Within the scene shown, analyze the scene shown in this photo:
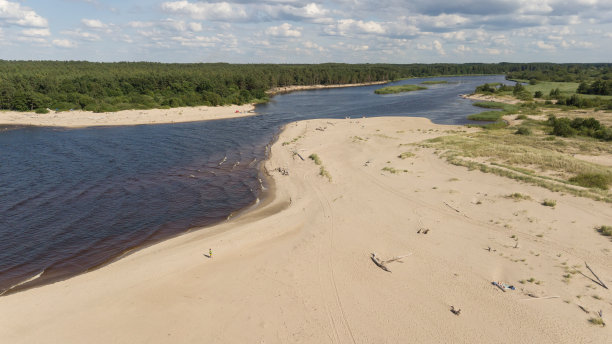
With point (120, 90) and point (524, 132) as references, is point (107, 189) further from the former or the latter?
point (120, 90)

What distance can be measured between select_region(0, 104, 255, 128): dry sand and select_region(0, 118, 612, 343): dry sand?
60566 millimetres

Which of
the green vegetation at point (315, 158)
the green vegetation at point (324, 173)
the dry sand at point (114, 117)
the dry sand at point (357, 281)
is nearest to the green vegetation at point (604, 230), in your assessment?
the dry sand at point (357, 281)

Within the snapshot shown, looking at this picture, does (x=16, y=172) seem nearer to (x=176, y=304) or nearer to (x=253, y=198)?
(x=253, y=198)

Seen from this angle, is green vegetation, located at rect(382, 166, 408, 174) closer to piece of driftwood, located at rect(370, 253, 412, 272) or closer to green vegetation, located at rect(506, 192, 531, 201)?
green vegetation, located at rect(506, 192, 531, 201)

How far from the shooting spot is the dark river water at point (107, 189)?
22156 mm

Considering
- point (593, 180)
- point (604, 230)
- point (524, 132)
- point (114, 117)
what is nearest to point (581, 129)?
point (524, 132)

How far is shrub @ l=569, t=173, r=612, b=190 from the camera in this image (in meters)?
27.5

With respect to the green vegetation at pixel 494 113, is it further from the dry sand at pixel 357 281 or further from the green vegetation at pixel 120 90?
the green vegetation at pixel 120 90

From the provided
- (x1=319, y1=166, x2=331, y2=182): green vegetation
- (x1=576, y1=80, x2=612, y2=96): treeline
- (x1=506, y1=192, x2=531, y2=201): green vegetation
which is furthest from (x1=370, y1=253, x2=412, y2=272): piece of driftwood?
(x1=576, y1=80, x2=612, y2=96): treeline

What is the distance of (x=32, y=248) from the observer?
73.0 feet

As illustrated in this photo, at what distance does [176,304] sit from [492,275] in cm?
1639

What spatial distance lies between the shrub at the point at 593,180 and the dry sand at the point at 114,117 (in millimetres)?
72346

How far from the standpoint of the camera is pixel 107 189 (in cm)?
3350

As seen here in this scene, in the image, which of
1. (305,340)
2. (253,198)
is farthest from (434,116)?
(305,340)
